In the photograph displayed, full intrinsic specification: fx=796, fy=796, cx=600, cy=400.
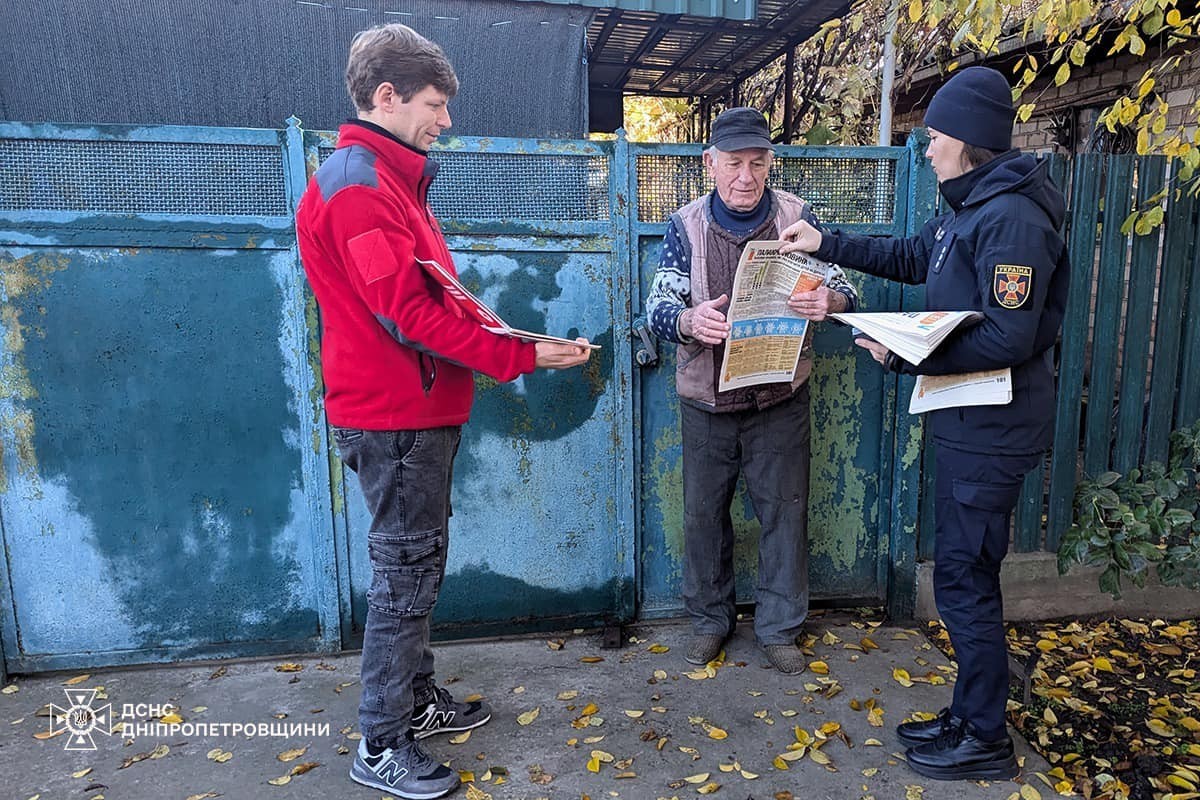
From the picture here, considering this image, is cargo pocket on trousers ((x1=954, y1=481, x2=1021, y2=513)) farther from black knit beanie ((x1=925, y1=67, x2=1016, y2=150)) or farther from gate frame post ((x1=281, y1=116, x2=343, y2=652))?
gate frame post ((x1=281, y1=116, x2=343, y2=652))

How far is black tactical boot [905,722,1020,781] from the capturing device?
248 centimetres

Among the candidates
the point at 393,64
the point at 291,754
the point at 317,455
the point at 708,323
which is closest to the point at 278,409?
the point at 317,455

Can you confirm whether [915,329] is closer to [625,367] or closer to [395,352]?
[625,367]

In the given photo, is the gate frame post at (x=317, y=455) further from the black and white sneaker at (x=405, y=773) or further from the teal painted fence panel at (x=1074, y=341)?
the teal painted fence panel at (x=1074, y=341)

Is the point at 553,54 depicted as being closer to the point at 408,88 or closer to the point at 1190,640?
the point at 408,88

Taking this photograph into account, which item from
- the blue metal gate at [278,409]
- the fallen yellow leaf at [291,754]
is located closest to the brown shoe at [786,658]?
the blue metal gate at [278,409]

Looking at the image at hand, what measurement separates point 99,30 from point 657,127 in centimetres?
696

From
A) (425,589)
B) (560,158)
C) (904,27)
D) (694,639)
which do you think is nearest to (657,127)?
(904,27)

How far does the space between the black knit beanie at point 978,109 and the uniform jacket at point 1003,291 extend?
75mm

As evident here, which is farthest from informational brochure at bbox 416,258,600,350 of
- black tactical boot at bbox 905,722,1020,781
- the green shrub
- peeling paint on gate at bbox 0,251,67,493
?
the green shrub

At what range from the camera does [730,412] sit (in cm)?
301

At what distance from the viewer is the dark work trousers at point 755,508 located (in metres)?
3.07

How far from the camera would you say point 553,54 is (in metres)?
3.59

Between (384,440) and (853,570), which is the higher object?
(384,440)
